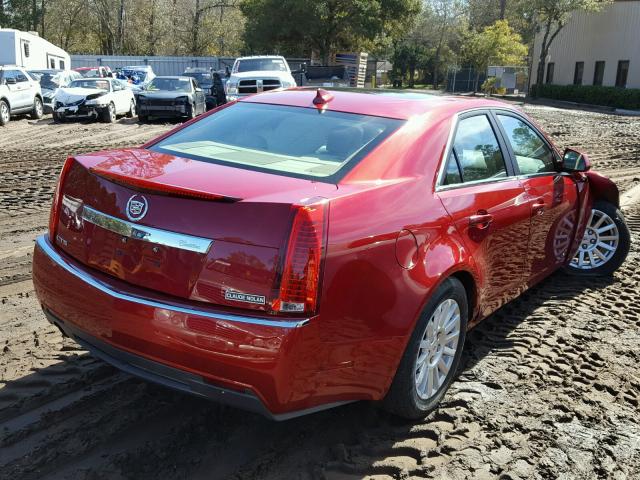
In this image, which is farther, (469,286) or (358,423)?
(469,286)

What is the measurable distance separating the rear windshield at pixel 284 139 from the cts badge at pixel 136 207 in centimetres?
54

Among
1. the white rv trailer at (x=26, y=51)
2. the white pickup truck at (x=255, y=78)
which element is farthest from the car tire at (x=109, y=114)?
the white rv trailer at (x=26, y=51)

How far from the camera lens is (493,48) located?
172 ft

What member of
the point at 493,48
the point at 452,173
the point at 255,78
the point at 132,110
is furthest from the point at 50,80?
the point at 493,48

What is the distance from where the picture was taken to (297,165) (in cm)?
323

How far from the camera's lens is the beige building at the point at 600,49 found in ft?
131

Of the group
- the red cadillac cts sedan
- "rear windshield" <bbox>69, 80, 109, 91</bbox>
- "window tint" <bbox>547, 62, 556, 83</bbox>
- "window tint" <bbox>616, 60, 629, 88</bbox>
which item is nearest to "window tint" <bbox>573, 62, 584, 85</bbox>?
"window tint" <bbox>547, 62, 556, 83</bbox>

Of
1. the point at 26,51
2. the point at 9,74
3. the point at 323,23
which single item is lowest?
the point at 9,74

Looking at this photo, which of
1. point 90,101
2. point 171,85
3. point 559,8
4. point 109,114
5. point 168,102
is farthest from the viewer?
point 559,8

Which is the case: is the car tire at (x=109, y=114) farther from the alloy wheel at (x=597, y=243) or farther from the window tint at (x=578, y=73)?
the window tint at (x=578, y=73)

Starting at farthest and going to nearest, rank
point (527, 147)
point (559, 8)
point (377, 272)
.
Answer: point (559, 8) → point (527, 147) → point (377, 272)

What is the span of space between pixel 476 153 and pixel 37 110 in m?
20.1

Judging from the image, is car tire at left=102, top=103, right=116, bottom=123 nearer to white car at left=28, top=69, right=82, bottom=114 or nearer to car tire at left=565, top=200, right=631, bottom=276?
white car at left=28, top=69, right=82, bottom=114

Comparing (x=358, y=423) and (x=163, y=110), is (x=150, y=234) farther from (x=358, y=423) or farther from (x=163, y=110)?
(x=163, y=110)
